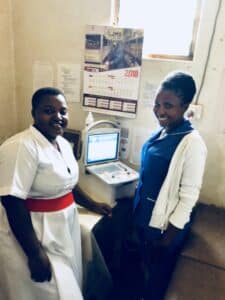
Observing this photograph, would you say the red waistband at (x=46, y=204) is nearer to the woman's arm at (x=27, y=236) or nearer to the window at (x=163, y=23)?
the woman's arm at (x=27, y=236)

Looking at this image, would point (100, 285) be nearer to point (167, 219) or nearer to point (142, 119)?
point (167, 219)

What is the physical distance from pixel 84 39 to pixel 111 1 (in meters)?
0.27

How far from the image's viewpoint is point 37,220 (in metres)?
1.24

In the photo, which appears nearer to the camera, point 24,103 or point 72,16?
point 72,16

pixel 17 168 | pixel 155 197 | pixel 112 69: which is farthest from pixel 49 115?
pixel 112 69

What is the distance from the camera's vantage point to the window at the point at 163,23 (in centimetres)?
167

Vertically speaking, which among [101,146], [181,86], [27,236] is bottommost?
[27,236]

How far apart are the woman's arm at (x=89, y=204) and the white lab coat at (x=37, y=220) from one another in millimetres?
273

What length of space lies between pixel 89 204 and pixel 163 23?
43.9 inches

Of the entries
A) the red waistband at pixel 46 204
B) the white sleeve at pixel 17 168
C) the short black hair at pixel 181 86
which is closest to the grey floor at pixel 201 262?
the red waistband at pixel 46 204

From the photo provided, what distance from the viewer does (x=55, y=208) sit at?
1.28 m

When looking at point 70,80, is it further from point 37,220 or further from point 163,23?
point 37,220

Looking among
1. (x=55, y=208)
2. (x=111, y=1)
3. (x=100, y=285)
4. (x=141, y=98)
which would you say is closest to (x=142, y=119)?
(x=141, y=98)

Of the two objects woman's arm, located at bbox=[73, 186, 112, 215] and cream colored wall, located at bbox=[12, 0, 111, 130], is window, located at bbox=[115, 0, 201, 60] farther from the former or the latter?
woman's arm, located at bbox=[73, 186, 112, 215]
